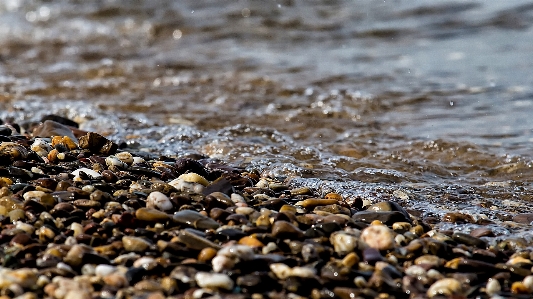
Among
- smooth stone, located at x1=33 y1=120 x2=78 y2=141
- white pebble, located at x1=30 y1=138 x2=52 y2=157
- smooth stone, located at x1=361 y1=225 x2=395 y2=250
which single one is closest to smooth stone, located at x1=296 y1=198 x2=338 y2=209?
smooth stone, located at x1=361 y1=225 x2=395 y2=250

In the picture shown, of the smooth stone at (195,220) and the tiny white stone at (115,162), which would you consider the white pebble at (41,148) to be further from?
the smooth stone at (195,220)

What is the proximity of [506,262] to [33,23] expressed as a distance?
387 inches

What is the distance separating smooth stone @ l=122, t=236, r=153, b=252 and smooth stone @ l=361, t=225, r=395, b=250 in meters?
0.92

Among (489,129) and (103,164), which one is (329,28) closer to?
(489,129)

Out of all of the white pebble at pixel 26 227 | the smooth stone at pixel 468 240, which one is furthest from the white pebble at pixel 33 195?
the smooth stone at pixel 468 240

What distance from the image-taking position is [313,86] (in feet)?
21.8

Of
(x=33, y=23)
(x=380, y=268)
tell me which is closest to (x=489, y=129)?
(x=380, y=268)

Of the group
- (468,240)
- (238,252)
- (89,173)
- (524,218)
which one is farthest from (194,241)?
(524,218)

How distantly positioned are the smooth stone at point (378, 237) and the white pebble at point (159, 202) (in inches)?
35.5

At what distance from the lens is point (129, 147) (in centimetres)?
458

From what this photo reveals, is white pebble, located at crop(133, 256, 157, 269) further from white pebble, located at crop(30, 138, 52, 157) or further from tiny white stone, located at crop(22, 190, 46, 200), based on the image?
white pebble, located at crop(30, 138, 52, 157)

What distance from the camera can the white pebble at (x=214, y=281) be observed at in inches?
91.7

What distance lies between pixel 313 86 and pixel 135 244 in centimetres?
430

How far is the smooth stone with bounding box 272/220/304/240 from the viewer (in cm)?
271
